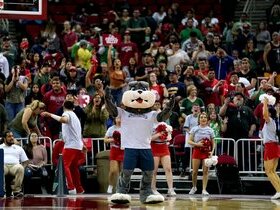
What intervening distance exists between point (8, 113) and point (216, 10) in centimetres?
1107

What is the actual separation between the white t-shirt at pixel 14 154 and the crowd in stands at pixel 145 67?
1519mm

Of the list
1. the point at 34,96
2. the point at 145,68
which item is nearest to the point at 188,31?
the point at 145,68

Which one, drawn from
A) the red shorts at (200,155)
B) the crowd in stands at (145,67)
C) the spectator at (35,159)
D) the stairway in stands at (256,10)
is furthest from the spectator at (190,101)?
the stairway in stands at (256,10)

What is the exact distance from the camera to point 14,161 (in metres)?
22.6

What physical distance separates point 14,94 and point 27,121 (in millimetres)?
1646

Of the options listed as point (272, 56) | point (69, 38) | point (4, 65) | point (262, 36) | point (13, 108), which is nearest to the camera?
point (13, 108)

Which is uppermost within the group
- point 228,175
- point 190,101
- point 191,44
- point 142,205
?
point 191,44

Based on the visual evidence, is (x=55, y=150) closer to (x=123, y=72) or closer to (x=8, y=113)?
(x=8, y=113)

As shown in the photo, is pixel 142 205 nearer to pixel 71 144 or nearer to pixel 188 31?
pixel 71 144

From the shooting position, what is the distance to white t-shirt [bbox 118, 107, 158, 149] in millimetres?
19906

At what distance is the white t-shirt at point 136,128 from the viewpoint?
19906 millimetres

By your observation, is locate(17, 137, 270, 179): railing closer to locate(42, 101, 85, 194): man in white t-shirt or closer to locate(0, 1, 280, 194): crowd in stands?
locate(0, 1, 280, 194): crowd in stands

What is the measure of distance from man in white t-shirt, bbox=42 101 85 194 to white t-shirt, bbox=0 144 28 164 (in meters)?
0.83

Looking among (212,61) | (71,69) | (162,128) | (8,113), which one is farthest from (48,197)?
(212,61)
